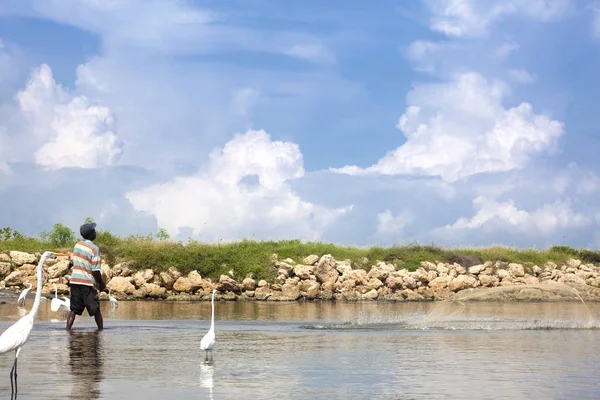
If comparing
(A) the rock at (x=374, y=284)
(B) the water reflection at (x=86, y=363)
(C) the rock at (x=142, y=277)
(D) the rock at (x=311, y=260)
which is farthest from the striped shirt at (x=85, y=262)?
(D) the rock at (x=311, y=260)

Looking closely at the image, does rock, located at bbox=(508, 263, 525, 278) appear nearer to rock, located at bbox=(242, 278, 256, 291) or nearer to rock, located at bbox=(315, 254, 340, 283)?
rock, located at bbox=(315, 254, 340, 283)

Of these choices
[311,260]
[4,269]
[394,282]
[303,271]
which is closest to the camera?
[4,269]

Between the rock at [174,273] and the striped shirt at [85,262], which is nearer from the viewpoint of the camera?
the striped shirt at [85,262]

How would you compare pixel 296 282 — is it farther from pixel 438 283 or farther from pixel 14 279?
pixel 14 279

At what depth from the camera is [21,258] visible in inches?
1842

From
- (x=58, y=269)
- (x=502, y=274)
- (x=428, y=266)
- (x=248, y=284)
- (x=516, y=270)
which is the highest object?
(x=58, y=269)

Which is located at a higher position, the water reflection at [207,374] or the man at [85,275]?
the man at [85,275]

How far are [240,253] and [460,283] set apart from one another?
12512mm

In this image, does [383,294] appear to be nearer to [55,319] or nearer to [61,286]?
[61,286]

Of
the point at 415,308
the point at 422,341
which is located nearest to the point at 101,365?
the point at 422,341

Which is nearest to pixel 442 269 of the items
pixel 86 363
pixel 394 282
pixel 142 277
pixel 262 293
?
pixel 394 282

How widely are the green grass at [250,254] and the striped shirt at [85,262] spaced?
82.0 ft

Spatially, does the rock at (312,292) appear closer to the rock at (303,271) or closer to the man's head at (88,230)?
the rock at (303,271)

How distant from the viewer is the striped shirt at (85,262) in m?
20.3
